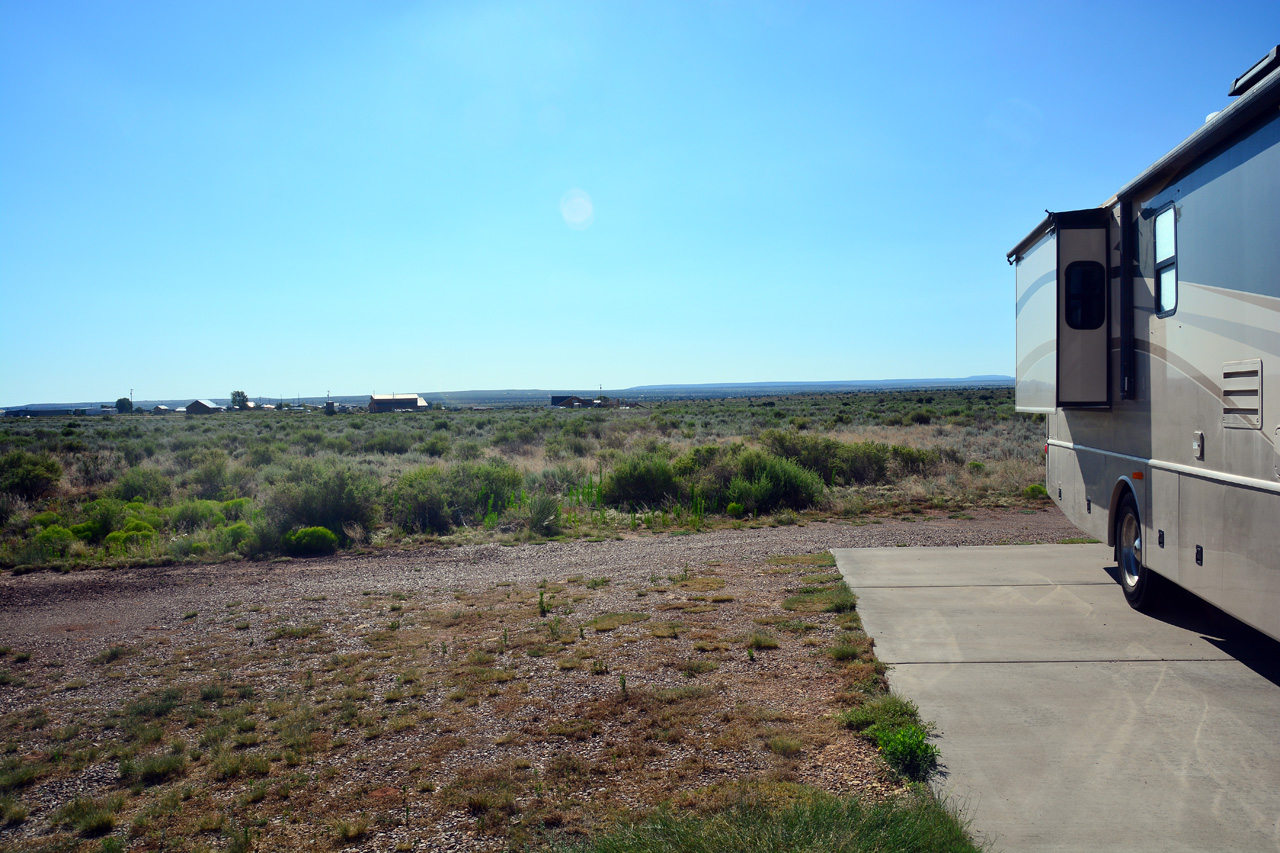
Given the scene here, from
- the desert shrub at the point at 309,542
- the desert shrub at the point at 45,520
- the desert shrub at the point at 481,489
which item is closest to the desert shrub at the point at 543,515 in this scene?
the desert shrub at the point at 481,489

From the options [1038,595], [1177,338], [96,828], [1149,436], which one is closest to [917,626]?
[1038,595]

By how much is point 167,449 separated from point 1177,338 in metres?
28.6

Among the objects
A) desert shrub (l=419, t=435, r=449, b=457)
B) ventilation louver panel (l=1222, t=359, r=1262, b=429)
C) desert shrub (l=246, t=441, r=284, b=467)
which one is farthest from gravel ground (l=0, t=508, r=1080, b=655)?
desert shrub (l=419, t=435, r=449, b=457)

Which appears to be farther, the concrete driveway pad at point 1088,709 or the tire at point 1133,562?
the tire at point 1133,562

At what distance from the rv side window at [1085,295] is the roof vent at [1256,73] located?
7.01ft

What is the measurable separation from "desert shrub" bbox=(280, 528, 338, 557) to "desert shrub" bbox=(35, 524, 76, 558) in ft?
10.4

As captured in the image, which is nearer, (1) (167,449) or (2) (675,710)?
(2) (675,710)

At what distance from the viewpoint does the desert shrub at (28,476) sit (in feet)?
54.0

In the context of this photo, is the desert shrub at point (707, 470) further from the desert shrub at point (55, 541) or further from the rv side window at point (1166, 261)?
the desert shrub at point (55, 541)

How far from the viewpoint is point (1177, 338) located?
5.46 meters

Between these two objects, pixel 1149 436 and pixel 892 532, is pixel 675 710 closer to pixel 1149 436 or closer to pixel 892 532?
pixel 1149 436

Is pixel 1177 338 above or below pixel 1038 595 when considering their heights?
above

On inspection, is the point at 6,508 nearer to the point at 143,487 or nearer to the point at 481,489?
the point at 143,487

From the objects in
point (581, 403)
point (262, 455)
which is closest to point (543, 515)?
point (262, 455)
